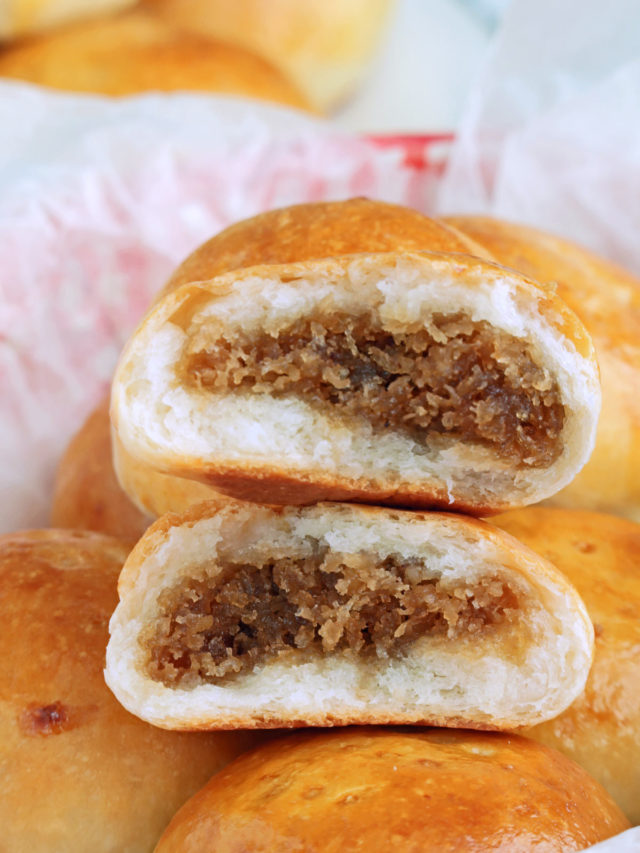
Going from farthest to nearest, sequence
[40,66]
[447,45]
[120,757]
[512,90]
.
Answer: [447,45]
[40,66]
[512,90]
[120,757]

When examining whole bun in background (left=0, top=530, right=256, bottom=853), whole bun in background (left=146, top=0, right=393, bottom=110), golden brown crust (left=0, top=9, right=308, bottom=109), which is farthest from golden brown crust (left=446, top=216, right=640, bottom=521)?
whole bun in background (left=146, top=0, right=393, bottom=110)

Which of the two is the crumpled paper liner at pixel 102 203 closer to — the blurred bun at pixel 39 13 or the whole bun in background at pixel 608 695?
the blurred bun at pixel 39 13

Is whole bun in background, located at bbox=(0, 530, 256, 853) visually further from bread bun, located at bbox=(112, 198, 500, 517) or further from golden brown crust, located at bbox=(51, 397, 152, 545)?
golden brown crust, located at bbox=(51, 397, 152, 545)

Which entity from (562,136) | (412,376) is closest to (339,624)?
(412,376)

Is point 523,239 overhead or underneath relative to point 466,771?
overhead

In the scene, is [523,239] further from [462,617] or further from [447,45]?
[447,45]

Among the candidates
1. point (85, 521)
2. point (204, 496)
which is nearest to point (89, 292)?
point (85, 521)

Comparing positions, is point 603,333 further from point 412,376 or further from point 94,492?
point 94,492
